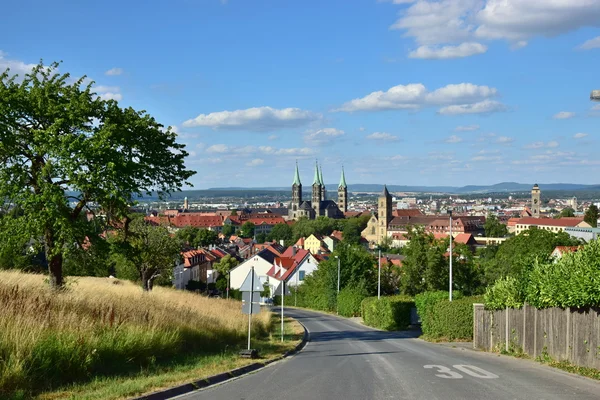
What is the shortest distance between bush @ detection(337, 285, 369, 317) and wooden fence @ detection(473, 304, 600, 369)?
116 feet

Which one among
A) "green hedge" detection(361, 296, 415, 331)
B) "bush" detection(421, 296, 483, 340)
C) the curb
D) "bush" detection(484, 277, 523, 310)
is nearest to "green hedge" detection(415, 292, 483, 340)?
"bush" detection(421, 296, 483, 340)

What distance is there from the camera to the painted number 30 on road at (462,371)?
13733mm

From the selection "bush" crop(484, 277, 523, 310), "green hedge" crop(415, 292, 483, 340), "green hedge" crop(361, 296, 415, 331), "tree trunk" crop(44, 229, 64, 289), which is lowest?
"green hedge" crop(361, 296, 415, 331)

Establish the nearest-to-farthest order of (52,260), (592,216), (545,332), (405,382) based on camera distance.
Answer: (405,382), (545,332), (52,260), (592,216)

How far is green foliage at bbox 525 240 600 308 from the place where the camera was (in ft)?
47.4

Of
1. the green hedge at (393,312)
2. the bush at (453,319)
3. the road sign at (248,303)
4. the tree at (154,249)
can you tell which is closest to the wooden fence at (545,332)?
the bush at (453,319)

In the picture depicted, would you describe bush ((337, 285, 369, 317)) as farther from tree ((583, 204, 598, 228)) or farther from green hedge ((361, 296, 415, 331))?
tree ((583, 204, 598, 228))

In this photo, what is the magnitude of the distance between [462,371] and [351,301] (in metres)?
44.7

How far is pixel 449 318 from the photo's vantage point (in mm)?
29219

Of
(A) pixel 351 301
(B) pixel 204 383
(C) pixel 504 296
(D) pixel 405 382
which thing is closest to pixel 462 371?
(D) pixel 405 382

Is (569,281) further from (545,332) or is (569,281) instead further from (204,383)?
(204,383)

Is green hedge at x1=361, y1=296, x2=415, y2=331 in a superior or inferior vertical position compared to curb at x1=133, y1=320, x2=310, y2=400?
inferior

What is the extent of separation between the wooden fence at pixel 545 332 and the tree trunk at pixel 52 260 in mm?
13453

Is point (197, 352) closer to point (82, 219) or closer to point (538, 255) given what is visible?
point (82, 219)
